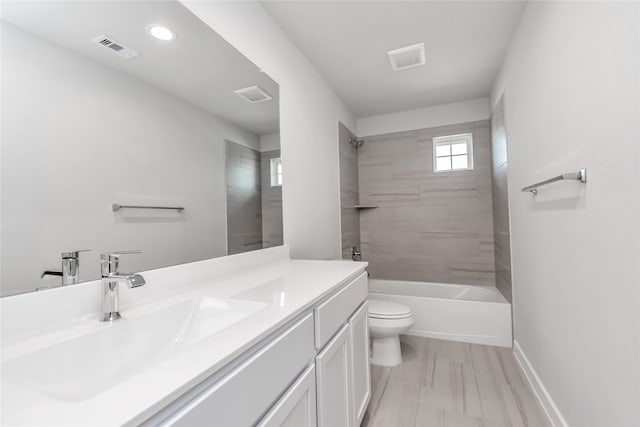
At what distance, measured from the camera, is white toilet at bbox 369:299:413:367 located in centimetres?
213

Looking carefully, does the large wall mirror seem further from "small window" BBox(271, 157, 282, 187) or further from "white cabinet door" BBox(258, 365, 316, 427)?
"white cabinet door" BBox(258, 365, 316, 427)

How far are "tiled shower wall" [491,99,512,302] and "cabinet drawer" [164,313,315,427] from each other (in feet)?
7.40

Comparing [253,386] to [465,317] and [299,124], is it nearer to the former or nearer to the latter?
[299,124]

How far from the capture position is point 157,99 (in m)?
1.10

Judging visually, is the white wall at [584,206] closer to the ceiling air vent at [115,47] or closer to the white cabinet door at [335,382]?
the white cabinet door at [335,382]

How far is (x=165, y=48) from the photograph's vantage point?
1.14m

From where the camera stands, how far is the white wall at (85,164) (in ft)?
2.37

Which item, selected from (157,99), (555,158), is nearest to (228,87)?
(157,99)

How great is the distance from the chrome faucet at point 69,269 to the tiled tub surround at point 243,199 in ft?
2.08

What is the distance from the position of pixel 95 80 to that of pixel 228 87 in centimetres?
66

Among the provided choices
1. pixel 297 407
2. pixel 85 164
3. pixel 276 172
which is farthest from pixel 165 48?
pixel 297 407

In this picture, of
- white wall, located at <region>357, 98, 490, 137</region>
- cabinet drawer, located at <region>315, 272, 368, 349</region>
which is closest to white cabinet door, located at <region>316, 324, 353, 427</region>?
cabinet drawer, located at <region>315, 272, 368, 349</region>

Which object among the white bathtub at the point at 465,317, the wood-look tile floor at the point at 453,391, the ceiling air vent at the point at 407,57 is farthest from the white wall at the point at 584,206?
the ceiling air vent at the point at 407,57

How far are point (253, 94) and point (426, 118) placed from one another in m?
2.47
